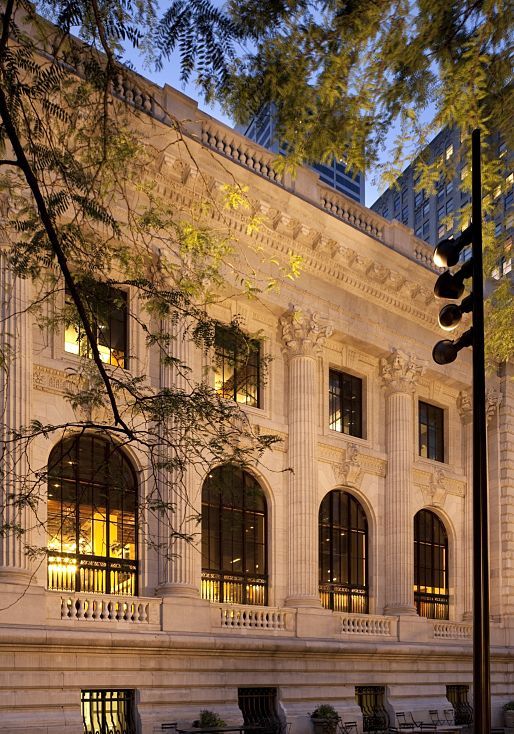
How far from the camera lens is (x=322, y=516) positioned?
2669 cm

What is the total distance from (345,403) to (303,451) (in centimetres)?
331

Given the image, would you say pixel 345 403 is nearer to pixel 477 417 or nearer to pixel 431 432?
pixel 431 432

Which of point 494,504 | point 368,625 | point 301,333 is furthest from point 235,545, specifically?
point 494,504

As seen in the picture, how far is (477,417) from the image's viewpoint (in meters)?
8.91

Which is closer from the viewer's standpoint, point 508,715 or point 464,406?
point 508,715

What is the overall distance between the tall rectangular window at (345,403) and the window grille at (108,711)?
1037 cm

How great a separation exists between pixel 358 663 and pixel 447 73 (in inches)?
682

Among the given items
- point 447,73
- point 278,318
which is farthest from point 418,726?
point 447,73

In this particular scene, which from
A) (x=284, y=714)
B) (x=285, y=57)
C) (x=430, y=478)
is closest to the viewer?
(x=285, y=57)

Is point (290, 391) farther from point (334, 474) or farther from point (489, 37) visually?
point (489, 37)

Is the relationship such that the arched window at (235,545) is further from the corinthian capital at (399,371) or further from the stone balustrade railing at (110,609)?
the corinthian capital at (399,371)

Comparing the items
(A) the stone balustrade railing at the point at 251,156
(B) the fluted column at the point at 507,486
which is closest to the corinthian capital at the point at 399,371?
(A) the stone balustrade railing at the point at 251,156

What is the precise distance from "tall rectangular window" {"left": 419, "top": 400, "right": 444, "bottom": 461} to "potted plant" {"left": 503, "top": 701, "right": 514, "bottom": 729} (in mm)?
7996

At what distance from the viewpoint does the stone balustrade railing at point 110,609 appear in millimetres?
19219
